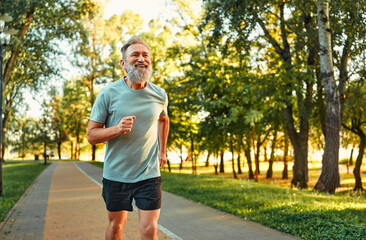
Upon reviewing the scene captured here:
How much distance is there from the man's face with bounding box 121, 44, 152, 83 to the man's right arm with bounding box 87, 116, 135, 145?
0.42 metres

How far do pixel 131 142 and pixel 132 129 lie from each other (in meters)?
0.11

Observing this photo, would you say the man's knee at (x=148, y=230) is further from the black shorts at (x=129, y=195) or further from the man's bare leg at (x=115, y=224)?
the man's bare leg at (x=115, y=224)

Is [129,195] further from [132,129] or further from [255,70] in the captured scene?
[255,70]

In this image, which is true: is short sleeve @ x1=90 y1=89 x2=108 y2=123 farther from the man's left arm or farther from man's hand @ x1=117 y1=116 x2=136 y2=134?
the man's left arm

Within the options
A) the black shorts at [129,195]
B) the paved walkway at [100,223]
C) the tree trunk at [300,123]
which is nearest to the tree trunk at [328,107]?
the tree trunk at [300,123]

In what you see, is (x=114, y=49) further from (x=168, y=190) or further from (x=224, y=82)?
(x=168, y=190)

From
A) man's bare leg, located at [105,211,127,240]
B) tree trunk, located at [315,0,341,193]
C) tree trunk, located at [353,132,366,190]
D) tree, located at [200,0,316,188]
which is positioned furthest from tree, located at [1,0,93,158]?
tree trunk, located at [353,132,366,190]

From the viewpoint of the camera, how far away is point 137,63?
10.5 feet

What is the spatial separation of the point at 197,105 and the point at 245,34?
3860mm

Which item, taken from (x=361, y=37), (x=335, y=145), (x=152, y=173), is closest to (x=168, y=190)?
(x=335, y=145)

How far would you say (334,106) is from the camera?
13.5 m

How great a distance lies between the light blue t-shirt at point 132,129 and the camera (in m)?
3.12

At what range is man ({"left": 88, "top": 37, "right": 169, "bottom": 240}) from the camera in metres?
3.12

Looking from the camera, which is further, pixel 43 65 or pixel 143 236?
pixel 43 65
